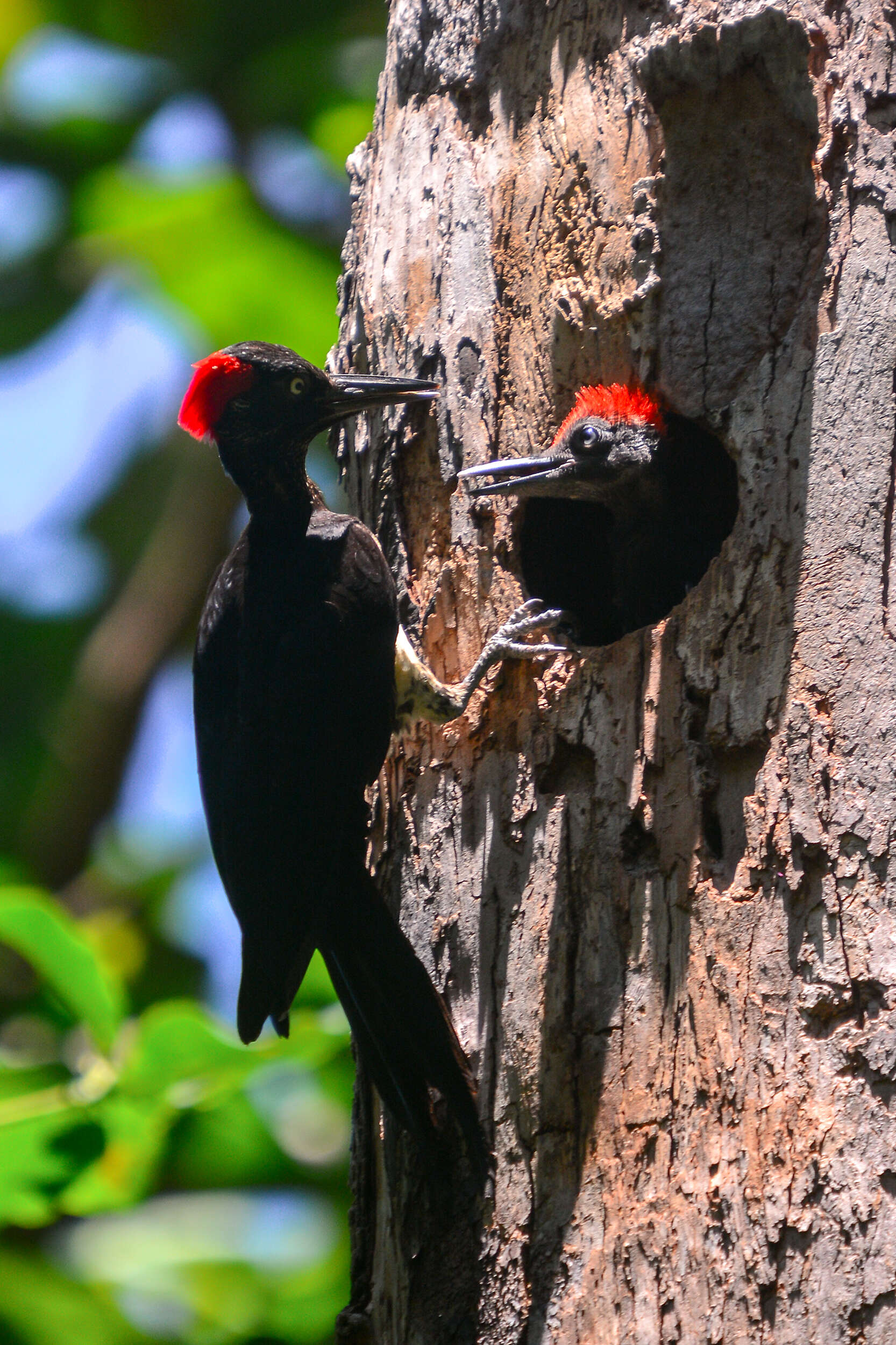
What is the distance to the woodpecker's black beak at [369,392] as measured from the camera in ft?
9.62

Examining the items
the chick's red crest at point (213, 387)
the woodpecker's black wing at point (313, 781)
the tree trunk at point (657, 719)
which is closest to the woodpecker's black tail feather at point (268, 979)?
the woodpecker's black wing at point (313, 781)

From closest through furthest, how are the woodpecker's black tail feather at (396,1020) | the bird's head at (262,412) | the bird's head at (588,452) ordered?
the woodpecker's black tail feather at (396,1020) < the bird's head at (588,452) < the bird's head at (262,412)

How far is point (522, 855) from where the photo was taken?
254cm

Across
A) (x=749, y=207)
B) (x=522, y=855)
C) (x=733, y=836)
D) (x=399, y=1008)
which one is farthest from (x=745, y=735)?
(x=749, y=207)

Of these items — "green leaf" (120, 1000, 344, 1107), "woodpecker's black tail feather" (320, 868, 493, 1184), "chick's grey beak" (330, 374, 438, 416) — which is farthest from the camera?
"chick's grey beak" (330, 374, 438, 416)

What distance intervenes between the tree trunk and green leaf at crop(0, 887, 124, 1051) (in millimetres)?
568

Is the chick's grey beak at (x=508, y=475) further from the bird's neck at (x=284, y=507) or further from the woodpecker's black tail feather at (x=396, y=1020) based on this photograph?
the woodpecker's black tail feather at (x=396, y=1020)

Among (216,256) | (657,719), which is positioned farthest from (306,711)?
(216,256)

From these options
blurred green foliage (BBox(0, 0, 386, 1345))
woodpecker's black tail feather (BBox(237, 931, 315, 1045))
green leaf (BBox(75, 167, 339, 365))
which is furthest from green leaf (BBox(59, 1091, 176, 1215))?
green leaf (BBox(75, 167, 339, 365))

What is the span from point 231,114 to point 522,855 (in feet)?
13.7

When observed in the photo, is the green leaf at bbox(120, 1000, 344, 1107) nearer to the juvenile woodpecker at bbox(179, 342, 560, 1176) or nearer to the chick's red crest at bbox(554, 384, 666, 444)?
the juvenile woodpecker at bbox(179, 342, 560, 1176)

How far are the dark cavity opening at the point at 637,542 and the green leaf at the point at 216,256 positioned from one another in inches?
62.8

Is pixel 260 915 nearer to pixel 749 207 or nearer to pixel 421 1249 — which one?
pixel 421 1249

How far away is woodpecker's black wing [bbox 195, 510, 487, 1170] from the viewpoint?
256cm
